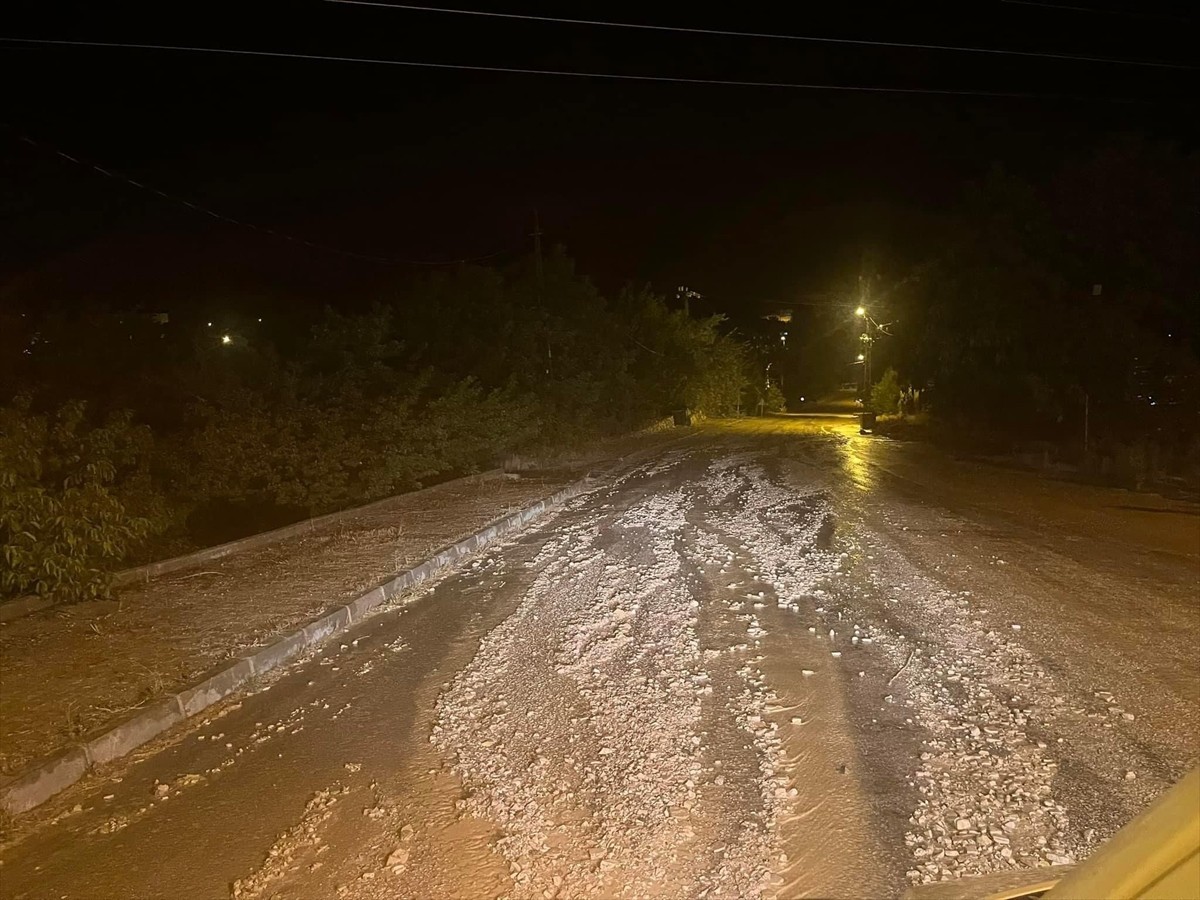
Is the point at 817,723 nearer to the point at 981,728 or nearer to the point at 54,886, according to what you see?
the point at 981,728

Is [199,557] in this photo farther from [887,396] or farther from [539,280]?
[887,396]

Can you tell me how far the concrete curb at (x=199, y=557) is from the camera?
7.91 meters

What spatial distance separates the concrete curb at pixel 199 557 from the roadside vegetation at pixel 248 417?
0.55 feet

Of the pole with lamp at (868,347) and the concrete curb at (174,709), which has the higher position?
the pole with lamp at (868,347)

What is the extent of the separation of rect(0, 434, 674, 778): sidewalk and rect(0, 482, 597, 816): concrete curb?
5.6 inches

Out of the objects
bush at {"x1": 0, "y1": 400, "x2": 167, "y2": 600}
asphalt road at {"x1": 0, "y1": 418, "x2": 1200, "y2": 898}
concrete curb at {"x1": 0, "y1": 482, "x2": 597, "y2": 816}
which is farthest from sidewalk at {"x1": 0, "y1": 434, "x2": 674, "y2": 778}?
asphalt road at {"x1": 0, "y1": 418, "x2": 1200, "y2": 898}

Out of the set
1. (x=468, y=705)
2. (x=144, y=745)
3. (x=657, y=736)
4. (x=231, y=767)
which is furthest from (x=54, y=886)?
(x=657, y=736)

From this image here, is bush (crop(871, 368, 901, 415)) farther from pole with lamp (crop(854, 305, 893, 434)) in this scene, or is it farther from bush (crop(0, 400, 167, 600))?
bush (crop(0, 400, 167, 600))

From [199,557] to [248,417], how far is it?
156 inches

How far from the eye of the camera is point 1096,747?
4.52m

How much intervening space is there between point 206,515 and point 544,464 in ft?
33.5

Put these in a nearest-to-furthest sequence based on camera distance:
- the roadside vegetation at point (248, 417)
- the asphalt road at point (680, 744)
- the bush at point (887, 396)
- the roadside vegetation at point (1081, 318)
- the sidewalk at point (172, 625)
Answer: the asphalt road at point (680, 744), the sidewalk at point (172, 625), the roadside vegetation at point (248, 417), the roadside vegetation at point (1081, 318), the bush at point (887, 396)

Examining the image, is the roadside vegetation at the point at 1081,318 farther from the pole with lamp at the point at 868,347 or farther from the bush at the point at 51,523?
the bush at the point at 51,523

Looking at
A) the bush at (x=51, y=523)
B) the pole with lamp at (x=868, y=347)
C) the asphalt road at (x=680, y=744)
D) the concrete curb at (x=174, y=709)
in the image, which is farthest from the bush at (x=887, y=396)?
the bush at (x=51, y=523)
